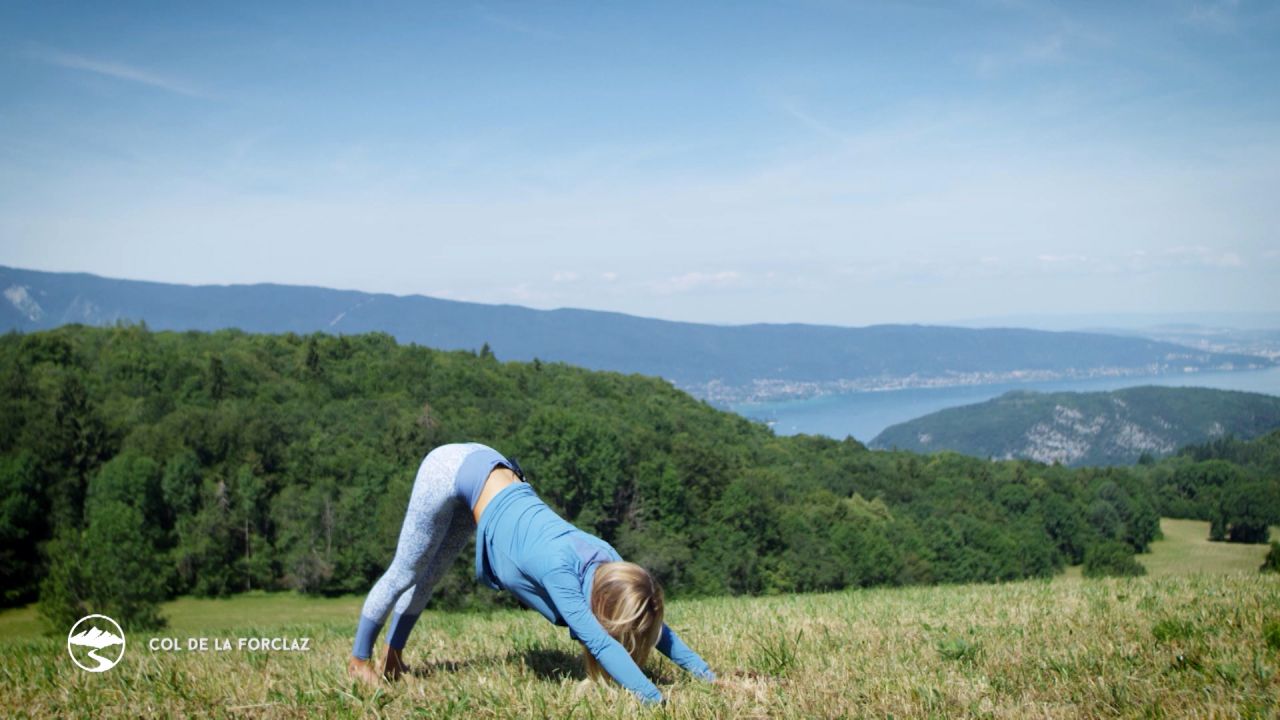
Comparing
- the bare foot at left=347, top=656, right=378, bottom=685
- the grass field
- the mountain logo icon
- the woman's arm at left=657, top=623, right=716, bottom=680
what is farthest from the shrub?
the mountain logo icon

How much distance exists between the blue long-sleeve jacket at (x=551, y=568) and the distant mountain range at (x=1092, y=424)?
4855 inches

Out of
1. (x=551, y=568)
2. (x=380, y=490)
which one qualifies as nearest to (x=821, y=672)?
(x=551, y=568)

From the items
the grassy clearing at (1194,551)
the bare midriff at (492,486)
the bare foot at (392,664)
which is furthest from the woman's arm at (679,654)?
the grassy clearing at (1194,551)

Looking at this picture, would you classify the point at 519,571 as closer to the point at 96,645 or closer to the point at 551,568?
the point at 551,568

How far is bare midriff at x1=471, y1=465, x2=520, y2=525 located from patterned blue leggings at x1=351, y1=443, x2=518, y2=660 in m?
0.03

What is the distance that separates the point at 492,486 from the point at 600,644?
3.36 feet

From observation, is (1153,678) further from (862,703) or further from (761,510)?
(761,510)

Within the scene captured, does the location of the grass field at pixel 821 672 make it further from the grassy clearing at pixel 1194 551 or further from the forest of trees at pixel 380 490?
the grassy clearing at pixel 1194 551

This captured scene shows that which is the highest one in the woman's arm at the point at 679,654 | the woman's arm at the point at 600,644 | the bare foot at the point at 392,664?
the woman's arm at the point at 600,644

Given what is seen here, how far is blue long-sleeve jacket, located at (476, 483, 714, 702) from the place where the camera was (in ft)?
11.3

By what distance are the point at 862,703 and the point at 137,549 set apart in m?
41.9

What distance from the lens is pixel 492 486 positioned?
158 inches

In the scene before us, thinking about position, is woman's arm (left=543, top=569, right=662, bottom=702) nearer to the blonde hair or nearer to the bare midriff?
the blonde hair

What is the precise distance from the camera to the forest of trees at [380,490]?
4628 cm
